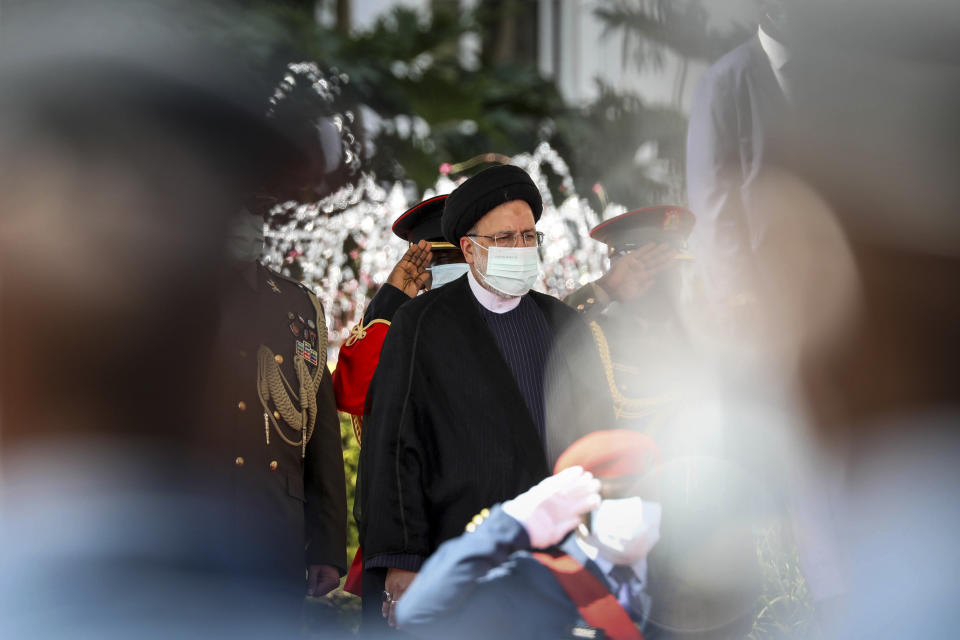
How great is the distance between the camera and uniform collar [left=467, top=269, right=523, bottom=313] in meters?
2.53

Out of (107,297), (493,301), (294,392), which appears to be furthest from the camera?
(294,392)

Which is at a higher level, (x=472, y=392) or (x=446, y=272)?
(x=446, y=272)

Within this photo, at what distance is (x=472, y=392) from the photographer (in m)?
2.44

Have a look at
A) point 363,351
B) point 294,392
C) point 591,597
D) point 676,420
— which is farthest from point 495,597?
point 363,351

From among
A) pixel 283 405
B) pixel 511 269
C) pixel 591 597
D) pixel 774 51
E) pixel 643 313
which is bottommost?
pixel 591 597

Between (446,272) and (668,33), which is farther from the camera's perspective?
(446,272)

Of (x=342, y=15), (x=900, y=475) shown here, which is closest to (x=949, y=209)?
(x=900, y=475)

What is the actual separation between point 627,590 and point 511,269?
2.72 feet

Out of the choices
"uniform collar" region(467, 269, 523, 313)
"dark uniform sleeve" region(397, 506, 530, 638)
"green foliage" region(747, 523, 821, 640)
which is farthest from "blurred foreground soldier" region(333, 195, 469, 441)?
"green foliage" region(747, 523, 821, 640)

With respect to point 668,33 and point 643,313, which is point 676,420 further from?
point 668,33

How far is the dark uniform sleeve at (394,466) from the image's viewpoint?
7.82 feet

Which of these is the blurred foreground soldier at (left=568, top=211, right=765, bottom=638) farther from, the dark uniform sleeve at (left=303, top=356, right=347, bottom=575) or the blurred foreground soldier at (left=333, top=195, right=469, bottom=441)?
the dark uniform sleeve at (left=303, top=356, right=347, bottom=575)

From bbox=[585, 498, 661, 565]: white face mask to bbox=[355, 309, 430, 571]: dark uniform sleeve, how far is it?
0.43 metres

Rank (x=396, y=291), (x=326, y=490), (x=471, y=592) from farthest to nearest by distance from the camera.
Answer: (x=396, y=291)
(x=326, y=490)
(x=471, y=592)
